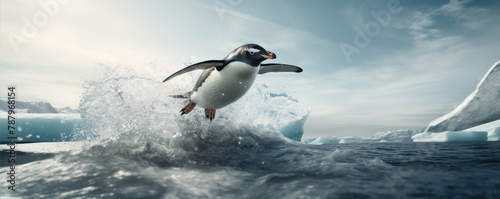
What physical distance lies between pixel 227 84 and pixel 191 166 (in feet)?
4.53

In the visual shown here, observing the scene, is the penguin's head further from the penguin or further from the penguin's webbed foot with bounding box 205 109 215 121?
the penguin's webbed foot with bounding box 205 109 215 121

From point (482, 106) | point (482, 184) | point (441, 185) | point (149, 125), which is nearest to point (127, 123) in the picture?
point (149, 125)

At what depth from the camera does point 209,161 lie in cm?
356

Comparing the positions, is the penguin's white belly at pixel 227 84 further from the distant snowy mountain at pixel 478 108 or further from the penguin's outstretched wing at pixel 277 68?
the distant snowy mountain at pixel 478 108

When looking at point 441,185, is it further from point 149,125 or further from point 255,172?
point 149,125

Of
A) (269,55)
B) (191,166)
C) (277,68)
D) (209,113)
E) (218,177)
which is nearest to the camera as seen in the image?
(218,177)

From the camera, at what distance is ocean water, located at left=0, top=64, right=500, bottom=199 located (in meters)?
2.21

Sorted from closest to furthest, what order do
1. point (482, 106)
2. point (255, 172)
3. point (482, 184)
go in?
point (482, 184)
point (255, 172)
point (482, 106)

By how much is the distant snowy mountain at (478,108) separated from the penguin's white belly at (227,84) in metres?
24.9

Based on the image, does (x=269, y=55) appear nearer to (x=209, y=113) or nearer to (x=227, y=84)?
(x=227, y=84)

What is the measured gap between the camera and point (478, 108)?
2152 cm

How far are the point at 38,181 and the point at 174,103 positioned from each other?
3.45 metres

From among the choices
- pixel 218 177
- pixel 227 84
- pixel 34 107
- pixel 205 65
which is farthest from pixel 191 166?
pixel 34 107

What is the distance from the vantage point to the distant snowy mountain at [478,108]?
65.2 ft
